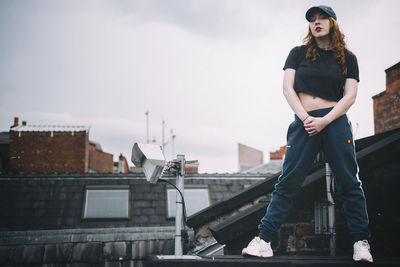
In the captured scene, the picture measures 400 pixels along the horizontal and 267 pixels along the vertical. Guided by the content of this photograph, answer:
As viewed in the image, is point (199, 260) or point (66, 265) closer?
point (199, 260)

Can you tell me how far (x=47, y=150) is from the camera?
64.5 feet

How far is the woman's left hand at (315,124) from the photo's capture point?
3.31 metres

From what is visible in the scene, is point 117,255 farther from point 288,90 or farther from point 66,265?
point 288,90

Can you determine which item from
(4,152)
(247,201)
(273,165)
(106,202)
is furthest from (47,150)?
(247,201)

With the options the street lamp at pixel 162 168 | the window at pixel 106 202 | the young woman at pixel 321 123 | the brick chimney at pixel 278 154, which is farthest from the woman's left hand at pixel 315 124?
the brick chimney at pixel 278 154

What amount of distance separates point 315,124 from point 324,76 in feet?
1.51

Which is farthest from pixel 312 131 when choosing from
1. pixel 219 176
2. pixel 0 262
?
pixel 219 176

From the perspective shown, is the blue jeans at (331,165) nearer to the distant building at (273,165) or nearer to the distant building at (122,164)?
the distant building at (273,165)

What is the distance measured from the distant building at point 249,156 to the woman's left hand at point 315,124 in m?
30.1

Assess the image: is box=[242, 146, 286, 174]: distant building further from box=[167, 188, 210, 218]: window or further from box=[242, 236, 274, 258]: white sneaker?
box=[242, 236, 274, 258]: white sneaker

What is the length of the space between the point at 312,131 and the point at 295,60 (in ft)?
2.32

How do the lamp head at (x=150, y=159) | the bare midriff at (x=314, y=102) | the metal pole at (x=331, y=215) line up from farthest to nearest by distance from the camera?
the metal pole at (x=331, y=215) < the lamp head at (x=150, y=159) < the bare midriff at (x=314, y=102)

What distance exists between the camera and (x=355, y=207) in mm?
3309

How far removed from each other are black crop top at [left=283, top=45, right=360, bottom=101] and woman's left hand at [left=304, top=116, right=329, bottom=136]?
241mm
